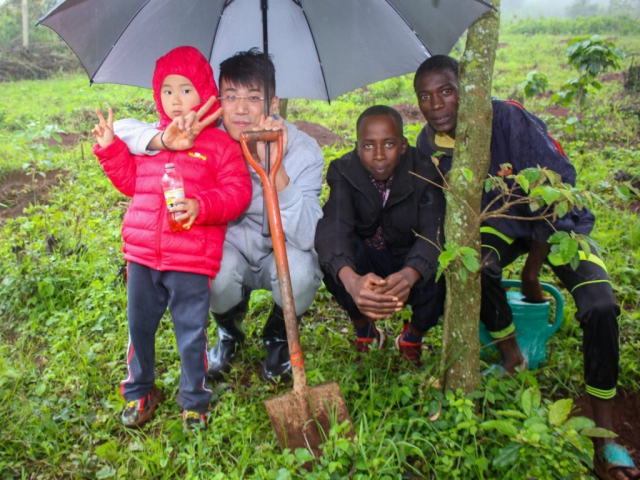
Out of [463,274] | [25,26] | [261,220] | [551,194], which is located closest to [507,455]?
[463,274]

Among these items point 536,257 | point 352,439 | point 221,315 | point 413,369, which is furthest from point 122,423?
point 536,257

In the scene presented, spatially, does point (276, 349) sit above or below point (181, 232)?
below

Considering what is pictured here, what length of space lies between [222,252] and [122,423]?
36.4 inches

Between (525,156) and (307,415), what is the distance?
61.4 inches

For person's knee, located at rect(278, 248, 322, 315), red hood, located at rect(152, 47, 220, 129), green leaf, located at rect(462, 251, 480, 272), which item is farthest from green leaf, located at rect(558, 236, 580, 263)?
red hood, located at rect(152, 47, 220, 129)

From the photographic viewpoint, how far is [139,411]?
2.43 m

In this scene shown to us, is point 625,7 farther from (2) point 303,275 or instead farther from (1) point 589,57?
(2) point 303,275

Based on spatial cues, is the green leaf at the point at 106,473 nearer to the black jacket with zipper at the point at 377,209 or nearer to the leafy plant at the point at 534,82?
the black jacket with zipper at the point at 377,209

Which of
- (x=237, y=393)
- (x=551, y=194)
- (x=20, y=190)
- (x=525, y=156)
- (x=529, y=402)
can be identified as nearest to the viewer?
(x=551, y=194)

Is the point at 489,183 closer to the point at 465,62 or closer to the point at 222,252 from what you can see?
the point at 465,62

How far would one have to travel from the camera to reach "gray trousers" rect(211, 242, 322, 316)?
8.23 ft

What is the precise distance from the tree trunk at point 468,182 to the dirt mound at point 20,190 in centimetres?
380

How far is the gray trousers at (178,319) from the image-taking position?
7.55ft

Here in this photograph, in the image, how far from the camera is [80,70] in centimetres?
1220
